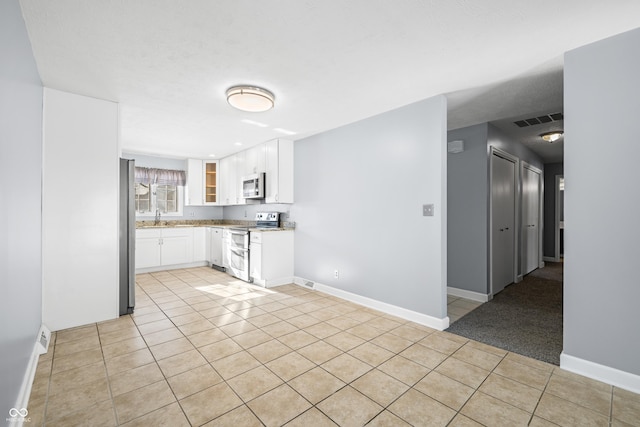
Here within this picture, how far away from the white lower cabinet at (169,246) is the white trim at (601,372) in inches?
244

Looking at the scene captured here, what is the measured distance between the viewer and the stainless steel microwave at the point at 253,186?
5179mm

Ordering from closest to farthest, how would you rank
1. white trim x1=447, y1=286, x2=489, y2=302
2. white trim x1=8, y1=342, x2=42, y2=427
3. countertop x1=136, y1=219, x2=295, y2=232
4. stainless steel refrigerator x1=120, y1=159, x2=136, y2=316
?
white trim x1=8, y1=342, x2=42, y2=427
stainless steel refrigerator x1=120, y1=159, x2=136, y2=316
white trim x1=447, y1=286, x2=489, y2=302
countertop x1=136, y1=219, x2=295, y2=232

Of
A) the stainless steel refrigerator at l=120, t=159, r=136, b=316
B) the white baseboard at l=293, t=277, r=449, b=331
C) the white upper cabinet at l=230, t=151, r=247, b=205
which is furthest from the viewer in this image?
the white upper cabinet at l=230, t=151, r=247, b=205

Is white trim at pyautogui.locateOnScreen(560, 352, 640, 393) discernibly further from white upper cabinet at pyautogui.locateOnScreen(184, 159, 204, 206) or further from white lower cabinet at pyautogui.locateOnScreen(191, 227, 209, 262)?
white upper cabinet at pyautogui.locateOnScreen(184, 159, 204, 206)

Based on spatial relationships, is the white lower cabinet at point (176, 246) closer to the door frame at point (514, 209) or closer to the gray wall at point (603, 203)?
the door frame at point (514, 209)

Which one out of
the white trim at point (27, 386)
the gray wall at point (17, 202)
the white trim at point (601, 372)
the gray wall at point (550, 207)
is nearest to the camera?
the gray wall at point (17, 202)

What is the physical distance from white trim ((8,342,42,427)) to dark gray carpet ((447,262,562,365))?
132 inches

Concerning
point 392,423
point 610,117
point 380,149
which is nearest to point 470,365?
point 392,423

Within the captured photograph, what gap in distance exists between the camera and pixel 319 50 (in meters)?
2.23

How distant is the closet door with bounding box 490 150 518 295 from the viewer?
13.7 ft

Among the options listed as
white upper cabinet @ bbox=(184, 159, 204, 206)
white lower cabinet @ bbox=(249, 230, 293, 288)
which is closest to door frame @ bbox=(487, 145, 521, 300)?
white lower cabinet @ bbox=(249, 230, 293, 288)

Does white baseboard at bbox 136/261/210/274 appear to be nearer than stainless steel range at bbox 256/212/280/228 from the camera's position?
No

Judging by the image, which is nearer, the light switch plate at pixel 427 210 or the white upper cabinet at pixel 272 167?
the light switch plate at pixel 427 210

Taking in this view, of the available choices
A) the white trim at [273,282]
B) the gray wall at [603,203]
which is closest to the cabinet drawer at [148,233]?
the white trim at [273,282]
